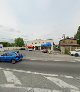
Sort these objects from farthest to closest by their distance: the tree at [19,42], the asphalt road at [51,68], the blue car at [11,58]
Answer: the tree at [19,42], the blue car at [11,58], the asphalt road at [51,68]

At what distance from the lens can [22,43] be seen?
143 m

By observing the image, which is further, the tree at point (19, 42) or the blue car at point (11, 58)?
the tree at point (19, 42)

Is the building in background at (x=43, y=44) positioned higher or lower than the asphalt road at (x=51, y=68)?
higher

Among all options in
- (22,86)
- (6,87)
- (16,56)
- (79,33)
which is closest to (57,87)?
(22,86)

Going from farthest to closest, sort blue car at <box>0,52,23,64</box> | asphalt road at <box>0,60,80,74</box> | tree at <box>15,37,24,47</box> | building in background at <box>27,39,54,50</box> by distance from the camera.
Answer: tree at <box>15,37,24,47</box>, building in background at <box>27,39,54,50</box>, blue car at <box>0,52,23,64</box>, asphalt road at <box>0,60,80,74</box>

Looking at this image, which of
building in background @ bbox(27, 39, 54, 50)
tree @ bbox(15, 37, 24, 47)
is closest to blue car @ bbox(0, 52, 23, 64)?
building in background @ bbox(27, 39, 54, 50)

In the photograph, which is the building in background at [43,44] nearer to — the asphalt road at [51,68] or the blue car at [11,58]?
the blue car at [11,58]

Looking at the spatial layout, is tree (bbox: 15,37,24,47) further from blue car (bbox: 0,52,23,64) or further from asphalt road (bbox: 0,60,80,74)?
asphalt road (bbox: 0,60,80,74)

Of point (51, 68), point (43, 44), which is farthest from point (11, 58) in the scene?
point (43, 44)

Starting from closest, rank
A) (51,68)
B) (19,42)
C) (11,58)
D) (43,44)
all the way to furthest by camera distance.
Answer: (51,68), (11,58), (43,44), (19,42)

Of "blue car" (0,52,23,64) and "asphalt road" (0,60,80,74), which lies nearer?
"asphalt road" (0,60,80,74)

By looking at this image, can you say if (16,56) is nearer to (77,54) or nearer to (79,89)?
(79,89)

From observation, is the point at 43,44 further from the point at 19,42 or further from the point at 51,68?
the point at 51,68

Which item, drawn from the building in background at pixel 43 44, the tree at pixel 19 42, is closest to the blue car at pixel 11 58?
the building in background at pixel 43 44
